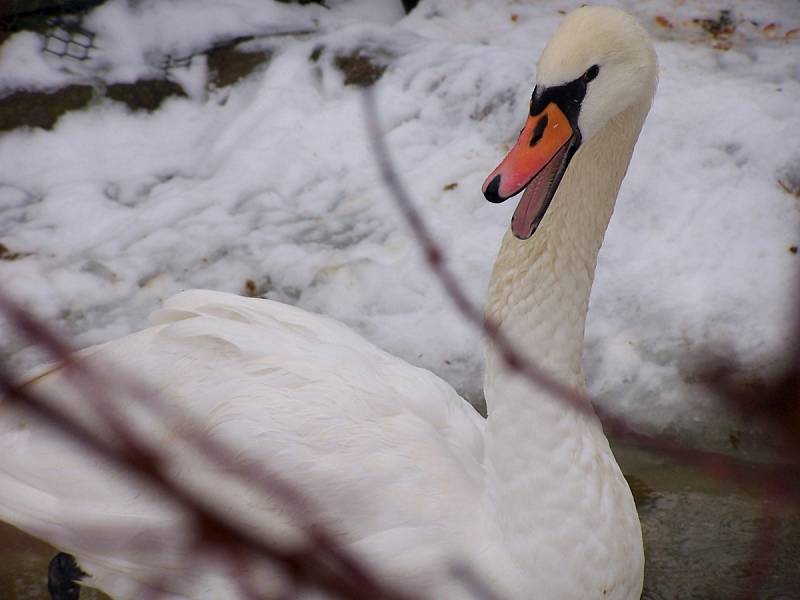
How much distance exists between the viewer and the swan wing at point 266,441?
217 centimetres

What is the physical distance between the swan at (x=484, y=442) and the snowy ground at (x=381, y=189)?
1023mm

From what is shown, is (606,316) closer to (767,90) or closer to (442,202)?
(442,202)

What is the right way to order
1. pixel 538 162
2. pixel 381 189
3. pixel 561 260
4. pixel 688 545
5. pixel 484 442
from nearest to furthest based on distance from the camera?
pixel 538 162, pixel 561 260, pixel 484 442, pixel 688 545, pixel 381 189

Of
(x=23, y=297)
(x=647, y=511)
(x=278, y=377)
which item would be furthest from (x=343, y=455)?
(x=23, y=297)

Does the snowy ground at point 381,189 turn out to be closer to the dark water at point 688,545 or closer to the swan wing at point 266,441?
the dark water at point 688,545

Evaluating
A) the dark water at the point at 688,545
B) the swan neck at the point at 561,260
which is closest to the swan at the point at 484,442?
the swan neck at the point at 561,260

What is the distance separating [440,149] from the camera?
4.41m

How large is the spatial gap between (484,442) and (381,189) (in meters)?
2.05

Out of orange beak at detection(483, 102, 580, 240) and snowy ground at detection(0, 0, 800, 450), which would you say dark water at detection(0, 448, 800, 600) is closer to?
snowy ground at detection(0, 0, 800, 450)

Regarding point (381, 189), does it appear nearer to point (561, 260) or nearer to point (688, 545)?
point (688, 545)

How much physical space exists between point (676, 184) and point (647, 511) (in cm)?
147

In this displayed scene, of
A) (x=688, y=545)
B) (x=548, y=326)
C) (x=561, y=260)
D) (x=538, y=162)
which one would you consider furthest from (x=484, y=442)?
(x=688, y=545)

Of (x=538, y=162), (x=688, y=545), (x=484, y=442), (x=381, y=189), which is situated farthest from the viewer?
(x=381, y=189)

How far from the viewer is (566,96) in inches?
78.9
